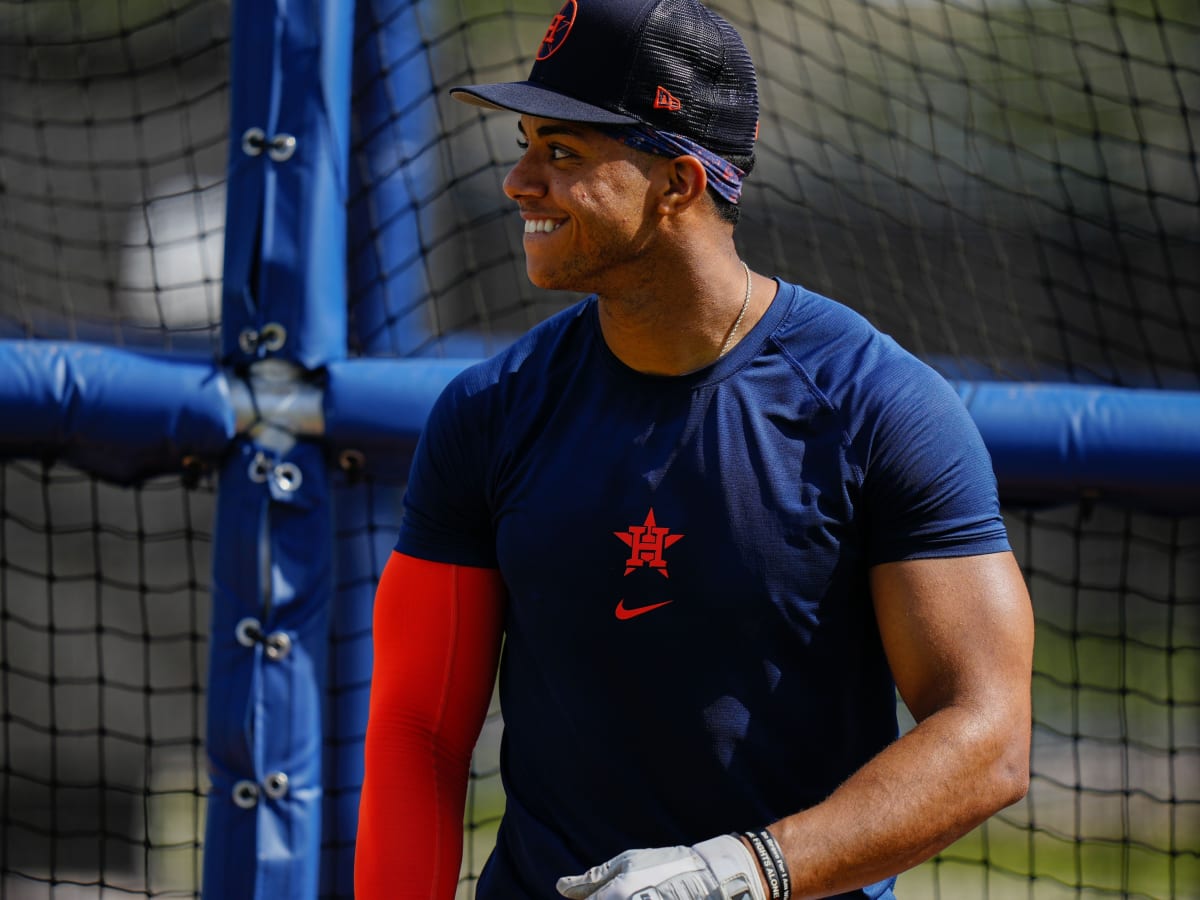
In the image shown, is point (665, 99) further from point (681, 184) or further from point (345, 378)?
point (345, 378)

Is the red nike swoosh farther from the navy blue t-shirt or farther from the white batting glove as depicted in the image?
the white batting glove

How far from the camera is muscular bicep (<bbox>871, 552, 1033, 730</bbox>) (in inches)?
70.1

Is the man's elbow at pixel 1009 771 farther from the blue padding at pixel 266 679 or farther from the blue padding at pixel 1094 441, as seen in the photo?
the blue padding at pixel 266 679

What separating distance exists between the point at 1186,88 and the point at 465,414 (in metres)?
10.1

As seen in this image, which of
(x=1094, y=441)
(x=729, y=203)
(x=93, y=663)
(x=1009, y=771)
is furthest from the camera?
(x=93, y=663)

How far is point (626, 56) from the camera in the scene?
1.99 meters

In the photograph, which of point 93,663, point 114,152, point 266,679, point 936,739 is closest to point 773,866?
point 936,739

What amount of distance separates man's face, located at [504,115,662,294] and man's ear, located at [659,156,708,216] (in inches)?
0.8

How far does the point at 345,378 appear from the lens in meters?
2.88

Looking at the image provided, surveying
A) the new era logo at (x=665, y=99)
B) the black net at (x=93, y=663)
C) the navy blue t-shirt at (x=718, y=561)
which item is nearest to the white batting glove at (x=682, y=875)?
the navy blue t-shirt at (x=718, y=561)

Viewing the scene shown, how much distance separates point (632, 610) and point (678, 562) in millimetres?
95

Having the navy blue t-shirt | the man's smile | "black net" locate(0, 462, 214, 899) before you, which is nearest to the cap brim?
the man's smile

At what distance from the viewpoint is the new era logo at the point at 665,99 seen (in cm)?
200

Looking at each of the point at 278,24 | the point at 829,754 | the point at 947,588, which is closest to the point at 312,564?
the point at 278,24
